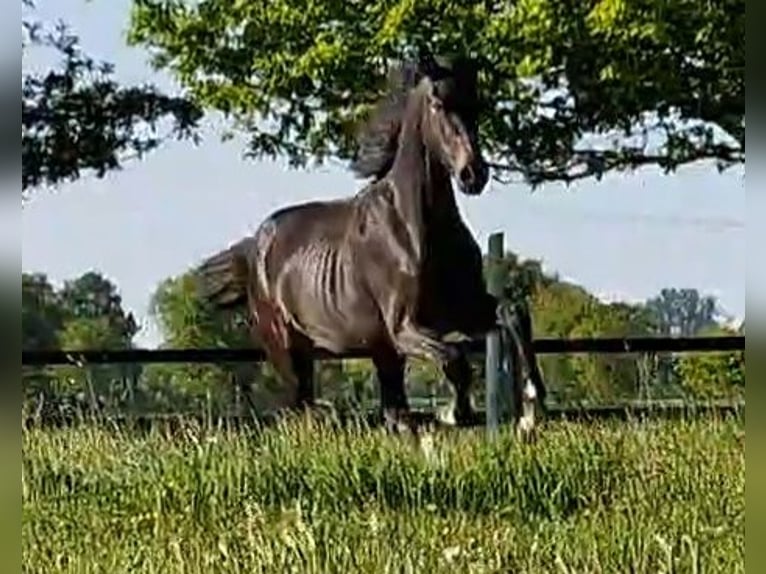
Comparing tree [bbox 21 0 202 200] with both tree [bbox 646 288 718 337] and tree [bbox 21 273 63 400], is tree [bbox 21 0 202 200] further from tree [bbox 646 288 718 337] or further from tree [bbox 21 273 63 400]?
tree [bbox 646 288 718 337]

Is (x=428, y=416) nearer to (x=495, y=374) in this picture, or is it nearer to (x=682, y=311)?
(x=495, y=374)

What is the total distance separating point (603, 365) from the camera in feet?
4.58

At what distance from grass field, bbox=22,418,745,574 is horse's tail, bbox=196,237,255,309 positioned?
15cm

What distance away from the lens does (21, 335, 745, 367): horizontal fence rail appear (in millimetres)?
1333

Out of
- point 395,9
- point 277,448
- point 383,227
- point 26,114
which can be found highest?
point 395,9

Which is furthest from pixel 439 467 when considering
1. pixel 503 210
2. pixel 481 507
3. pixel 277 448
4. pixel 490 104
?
pixel 490 104

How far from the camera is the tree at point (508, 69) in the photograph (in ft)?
4.45

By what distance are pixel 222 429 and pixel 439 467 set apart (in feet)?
0.78

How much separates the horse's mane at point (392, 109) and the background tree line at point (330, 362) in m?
0.17

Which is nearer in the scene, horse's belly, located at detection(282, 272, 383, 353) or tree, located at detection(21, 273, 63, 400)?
tree, located at detection(21, 273, 63, 400)

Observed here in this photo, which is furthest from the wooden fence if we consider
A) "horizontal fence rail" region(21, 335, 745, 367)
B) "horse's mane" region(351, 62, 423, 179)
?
"horse's mane" region(351, 62, 423, 179)

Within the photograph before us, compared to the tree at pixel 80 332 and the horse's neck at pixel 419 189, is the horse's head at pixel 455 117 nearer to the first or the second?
the horse's neck at pixel 419 189

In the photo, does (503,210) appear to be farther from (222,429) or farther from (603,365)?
(222,429)

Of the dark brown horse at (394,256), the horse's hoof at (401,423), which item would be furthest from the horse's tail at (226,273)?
the horse's hoof at (401,423)
